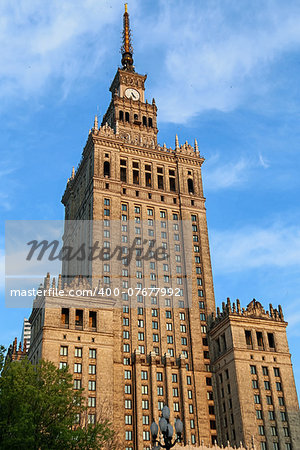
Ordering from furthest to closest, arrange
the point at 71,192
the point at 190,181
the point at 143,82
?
the point at 143,82
the point at 71,192
the point at 190,181

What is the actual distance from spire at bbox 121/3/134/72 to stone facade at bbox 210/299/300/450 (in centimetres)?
8165

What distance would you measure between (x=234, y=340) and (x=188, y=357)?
33.8ft

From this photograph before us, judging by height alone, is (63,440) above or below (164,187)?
below

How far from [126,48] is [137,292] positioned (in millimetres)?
81127

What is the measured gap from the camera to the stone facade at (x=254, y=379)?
284 ft

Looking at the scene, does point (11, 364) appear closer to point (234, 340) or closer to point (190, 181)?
point (234, 340)

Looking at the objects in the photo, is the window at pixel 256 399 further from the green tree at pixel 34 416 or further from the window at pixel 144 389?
the green tree at pixel 34 416

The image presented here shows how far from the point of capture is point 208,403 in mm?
94312

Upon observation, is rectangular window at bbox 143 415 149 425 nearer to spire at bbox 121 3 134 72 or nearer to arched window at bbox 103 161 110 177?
arched window at bbox 103 161 110 177

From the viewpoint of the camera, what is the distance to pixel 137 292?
102188 mm

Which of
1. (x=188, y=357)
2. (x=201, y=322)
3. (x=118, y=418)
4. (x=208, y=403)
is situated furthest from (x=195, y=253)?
(x=118, y=418)

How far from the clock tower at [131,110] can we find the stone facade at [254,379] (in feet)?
155

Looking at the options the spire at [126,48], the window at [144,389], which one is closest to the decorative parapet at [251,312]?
the window at [144,389]

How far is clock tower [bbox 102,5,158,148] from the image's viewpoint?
13138 centimetres
